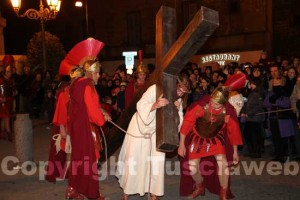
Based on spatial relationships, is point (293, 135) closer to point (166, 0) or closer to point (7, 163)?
point (7, 163)

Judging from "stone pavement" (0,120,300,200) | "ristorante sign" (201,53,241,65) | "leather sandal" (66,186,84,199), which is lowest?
"stone pavement" (0,120,300,200)

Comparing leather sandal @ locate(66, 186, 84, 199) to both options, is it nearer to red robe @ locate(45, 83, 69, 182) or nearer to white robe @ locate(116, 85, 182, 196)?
white robe @ locate(116, 85, 182, 196)

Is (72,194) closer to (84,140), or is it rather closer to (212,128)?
(84,140)

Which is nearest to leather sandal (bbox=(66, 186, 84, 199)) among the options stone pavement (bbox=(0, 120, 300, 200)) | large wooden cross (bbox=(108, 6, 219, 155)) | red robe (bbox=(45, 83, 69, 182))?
stone pavement (bbox=(0, 120, 300, 200))

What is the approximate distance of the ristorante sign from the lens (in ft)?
70.1

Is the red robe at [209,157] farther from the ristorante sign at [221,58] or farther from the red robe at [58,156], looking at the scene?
the ristorante sign at [221,58]

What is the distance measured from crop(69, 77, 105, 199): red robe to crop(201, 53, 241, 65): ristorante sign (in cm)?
1633

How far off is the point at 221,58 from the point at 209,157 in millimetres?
15975

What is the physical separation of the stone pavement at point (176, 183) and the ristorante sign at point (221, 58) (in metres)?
13.1

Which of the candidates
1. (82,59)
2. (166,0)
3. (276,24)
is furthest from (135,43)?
(82,59)

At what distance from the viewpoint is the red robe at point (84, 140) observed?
225 inches

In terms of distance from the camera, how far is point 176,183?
23.1ft

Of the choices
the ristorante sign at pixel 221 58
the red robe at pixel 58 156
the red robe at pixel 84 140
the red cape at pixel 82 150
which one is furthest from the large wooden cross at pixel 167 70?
the ristorante sign at pixel 221 58

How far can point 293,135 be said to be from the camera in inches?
329
